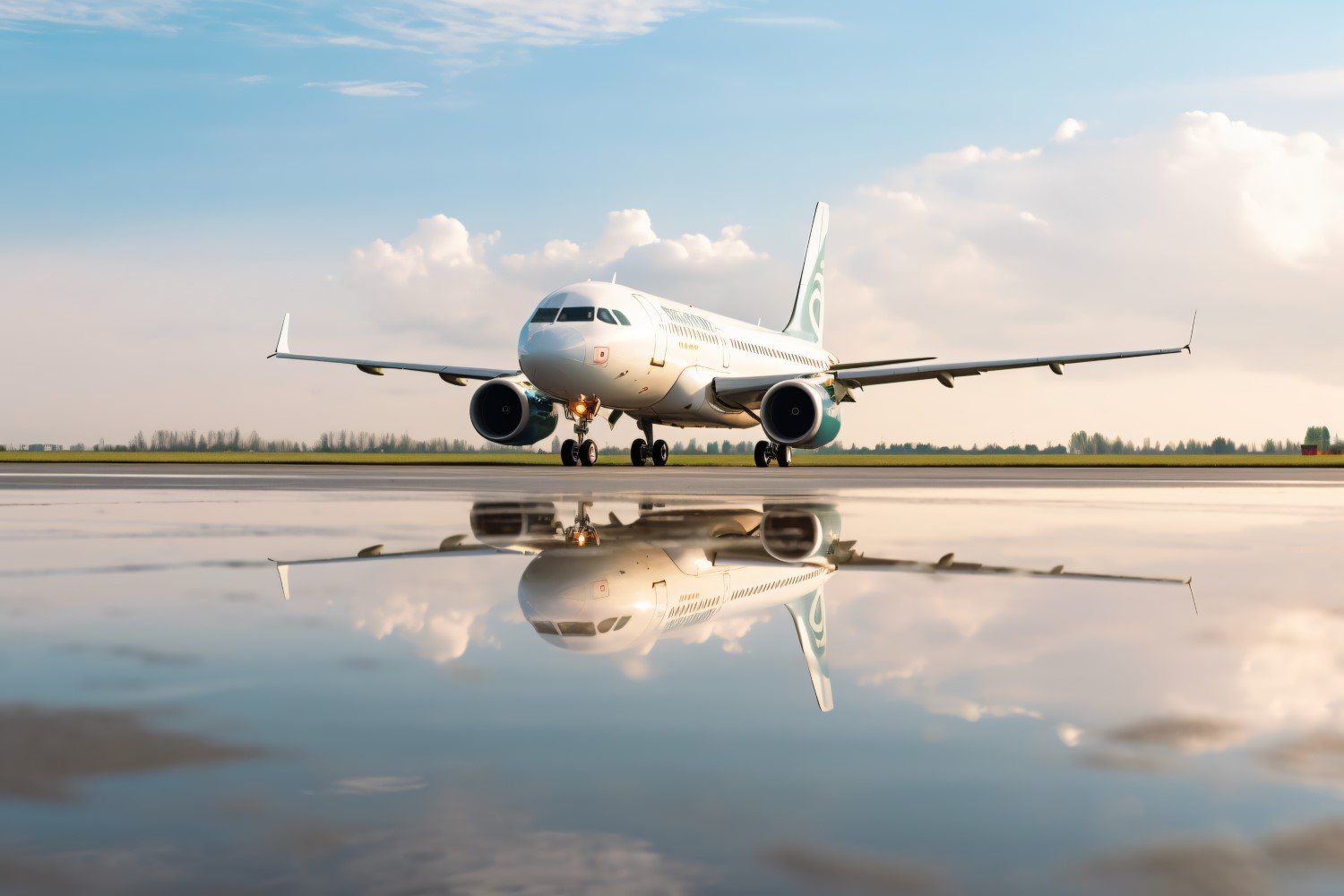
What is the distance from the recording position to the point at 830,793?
2598mm

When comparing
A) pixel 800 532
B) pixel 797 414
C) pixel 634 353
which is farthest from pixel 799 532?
pixel 797 414

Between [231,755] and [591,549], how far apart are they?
486 centimetres

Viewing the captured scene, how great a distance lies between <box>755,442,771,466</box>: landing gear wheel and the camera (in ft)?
111

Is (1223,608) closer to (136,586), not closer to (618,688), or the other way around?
(618,688)

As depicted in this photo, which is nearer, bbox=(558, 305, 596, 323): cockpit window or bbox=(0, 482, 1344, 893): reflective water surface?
bbox=(0, 482, 1344, 893): reflective water surface

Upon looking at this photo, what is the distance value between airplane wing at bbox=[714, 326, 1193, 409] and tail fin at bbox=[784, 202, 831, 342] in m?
10.2

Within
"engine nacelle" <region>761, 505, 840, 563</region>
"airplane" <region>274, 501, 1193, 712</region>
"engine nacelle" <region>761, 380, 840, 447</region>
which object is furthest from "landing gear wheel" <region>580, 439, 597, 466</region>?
"airplane" <region>274, 501, 1193, 712</region>

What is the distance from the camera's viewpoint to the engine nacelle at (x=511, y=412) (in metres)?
29.3

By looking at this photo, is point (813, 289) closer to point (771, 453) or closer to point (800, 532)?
point (771, 453)

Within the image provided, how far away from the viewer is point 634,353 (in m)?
27.2

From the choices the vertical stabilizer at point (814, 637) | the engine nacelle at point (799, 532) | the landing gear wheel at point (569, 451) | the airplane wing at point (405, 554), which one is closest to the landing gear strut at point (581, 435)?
the landing gear wheel at point (569, 451)

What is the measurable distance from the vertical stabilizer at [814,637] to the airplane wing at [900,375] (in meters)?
25.7

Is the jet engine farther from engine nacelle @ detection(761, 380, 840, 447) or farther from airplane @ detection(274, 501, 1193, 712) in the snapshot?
engine nacelle @ detection(761, 380, 840, 447)

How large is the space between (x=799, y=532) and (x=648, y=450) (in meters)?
25.1
